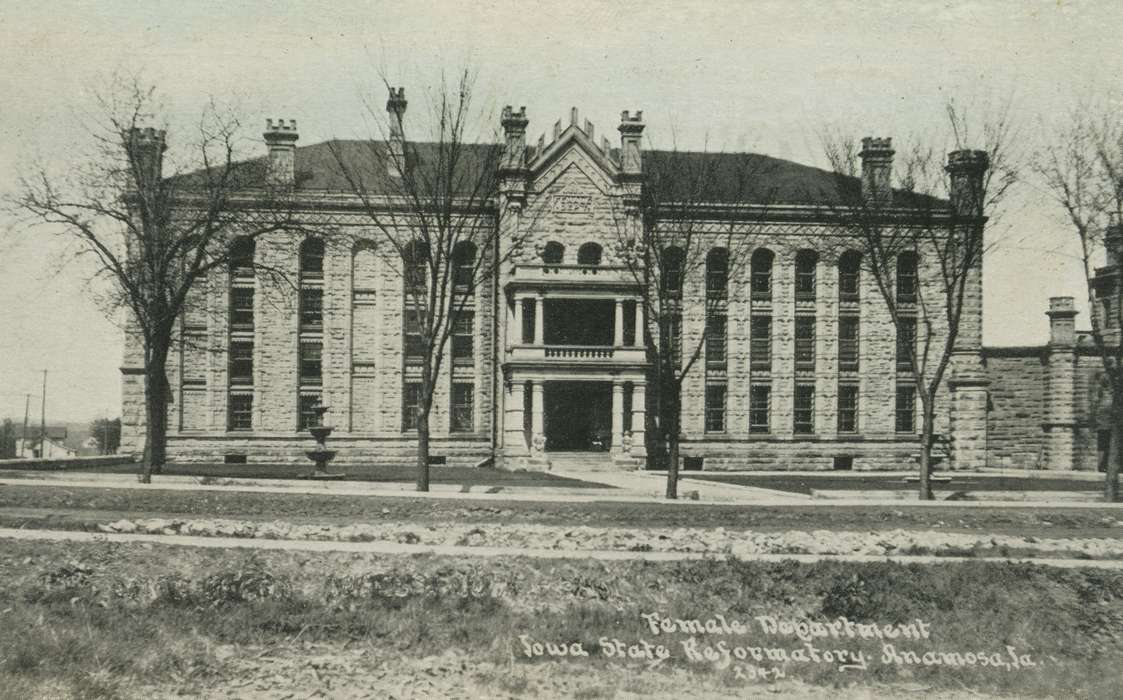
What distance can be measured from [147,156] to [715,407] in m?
24.9

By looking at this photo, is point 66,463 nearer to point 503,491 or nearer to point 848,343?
point 503,491

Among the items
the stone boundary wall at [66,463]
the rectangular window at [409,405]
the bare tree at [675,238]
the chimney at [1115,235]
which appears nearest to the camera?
the bare tree at [675,238]

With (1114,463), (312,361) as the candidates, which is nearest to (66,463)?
(312,361)

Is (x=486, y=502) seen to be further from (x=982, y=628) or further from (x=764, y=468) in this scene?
(x=764, y=468)

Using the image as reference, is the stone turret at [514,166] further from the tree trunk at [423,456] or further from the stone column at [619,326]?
the tree trunk at [423,456]

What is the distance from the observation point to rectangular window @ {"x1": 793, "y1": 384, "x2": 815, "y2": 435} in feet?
133

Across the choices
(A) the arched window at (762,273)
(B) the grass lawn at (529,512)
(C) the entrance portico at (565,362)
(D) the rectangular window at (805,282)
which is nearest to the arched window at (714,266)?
(A) the arched window at (762,273)

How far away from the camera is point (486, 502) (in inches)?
747

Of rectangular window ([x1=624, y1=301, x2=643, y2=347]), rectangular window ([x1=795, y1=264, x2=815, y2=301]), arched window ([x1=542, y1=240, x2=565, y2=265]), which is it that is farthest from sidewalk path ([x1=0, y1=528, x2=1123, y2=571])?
rectangular window ([x1=795, y1=264, x2=815, y2=301])

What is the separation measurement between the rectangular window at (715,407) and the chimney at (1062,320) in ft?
49.6

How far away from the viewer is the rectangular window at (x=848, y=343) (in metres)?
40.7

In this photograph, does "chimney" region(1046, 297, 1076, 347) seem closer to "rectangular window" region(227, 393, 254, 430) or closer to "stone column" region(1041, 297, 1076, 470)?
"stone column" region(1041, 297, 1076, 470)

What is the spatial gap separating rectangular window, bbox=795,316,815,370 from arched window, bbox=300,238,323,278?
21.4m

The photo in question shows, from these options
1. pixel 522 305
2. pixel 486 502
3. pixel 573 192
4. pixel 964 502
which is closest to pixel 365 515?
pixel 486 502
